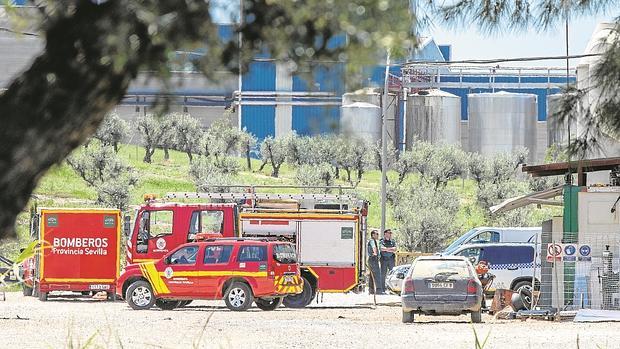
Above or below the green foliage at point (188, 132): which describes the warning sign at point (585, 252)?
below

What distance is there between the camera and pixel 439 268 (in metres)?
24.3

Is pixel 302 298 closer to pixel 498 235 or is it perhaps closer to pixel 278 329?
pixel 278 329

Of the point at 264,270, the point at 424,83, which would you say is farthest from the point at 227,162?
the point at 264,270

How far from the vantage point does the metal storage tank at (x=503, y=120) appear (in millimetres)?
79188

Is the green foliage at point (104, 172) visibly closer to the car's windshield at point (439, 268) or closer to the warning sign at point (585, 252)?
the car's windshield at point (439, 268)

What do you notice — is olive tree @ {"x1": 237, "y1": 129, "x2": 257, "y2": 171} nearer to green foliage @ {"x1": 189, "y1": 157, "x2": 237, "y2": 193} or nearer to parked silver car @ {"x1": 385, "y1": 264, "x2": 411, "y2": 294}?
green foliage @ {"x1": 189, "y1": 157, "x2": 237, "y2": 193}

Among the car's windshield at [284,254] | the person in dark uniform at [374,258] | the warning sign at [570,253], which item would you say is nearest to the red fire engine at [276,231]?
the car's windshield at [284,254]

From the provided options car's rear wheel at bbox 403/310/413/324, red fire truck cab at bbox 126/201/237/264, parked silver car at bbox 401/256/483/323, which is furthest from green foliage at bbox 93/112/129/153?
parked silver car at bbox 401/256/483/323

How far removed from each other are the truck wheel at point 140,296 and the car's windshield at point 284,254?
279 centimetres

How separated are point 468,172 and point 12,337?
61682 mm

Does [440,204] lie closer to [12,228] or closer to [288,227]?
[288,227]

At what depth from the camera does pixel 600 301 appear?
23.8m

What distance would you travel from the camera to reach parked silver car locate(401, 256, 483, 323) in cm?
2370

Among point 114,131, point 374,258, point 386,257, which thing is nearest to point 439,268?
point 374,258
